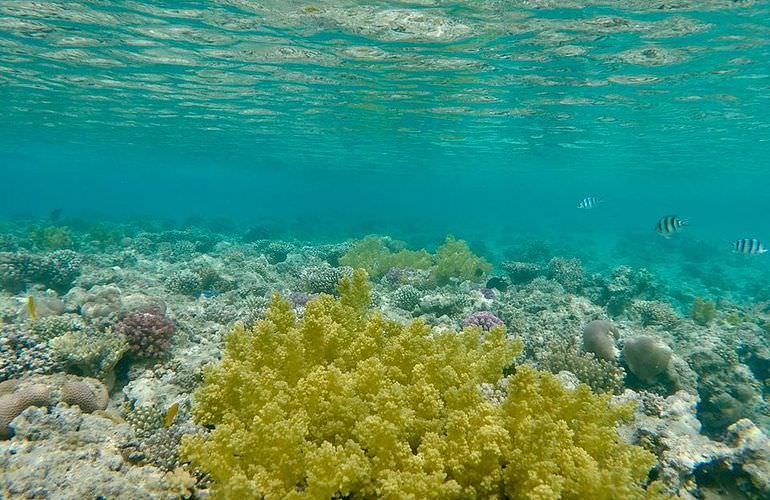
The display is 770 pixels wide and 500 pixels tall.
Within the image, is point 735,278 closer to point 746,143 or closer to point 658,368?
point 746,143

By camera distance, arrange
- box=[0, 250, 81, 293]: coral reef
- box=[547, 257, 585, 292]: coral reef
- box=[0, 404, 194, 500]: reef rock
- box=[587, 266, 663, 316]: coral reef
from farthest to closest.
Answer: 1. box=[547, 257, 585, 292]: coral reef
2. box=[587, 266, 663, 316]: coral reef
3. box=[0, 250, 81, 293]: coral reef
4. box=[0, 404, 194, 500]: reef rock

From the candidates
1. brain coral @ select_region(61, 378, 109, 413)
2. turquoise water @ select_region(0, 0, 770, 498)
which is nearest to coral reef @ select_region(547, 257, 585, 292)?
turquoise water @ select_region(0, 0, 770, 498)

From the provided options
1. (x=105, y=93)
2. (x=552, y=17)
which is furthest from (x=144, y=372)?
(x=105, y=93)

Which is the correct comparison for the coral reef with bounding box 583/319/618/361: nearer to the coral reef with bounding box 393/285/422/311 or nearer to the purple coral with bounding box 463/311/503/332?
the purple coral with bounding box 463/311/503/332

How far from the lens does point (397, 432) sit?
322 cm

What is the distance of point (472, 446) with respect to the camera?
10.6 feet

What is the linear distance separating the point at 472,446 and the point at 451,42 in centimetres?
1751

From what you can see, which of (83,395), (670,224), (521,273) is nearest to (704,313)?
(670,224)

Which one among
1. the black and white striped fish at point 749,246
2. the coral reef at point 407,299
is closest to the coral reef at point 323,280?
the coral reef at point 407,299

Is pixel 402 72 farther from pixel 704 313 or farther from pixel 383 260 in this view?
pixel 704 313

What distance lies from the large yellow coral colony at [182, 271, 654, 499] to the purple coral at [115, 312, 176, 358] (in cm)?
360

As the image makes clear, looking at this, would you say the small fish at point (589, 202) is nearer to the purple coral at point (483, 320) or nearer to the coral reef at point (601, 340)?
the purple coral at point (483, 320)

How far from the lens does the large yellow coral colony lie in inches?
120

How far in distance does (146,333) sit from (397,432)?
587 centimetres
